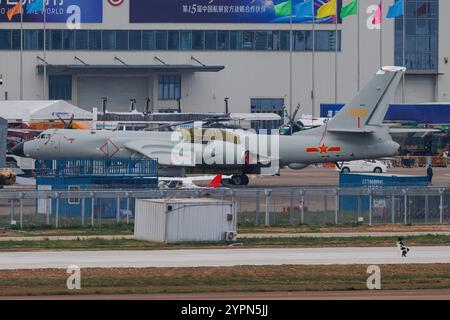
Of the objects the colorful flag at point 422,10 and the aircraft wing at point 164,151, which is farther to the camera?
the colorful flag at point 422,10

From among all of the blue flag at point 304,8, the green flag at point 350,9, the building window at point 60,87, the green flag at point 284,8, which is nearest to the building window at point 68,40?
the building window at point 60,87

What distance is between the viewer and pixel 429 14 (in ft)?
371

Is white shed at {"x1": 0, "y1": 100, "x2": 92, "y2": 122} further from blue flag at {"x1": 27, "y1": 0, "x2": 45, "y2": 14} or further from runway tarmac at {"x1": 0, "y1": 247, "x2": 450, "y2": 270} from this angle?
runway tarmac at {"x1": 0, "y1": 247, "x2": 450, "y2": 270}

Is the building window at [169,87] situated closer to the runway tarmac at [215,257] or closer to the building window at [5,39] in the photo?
the building window at [5,39]

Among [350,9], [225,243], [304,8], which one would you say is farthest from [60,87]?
[225,243]

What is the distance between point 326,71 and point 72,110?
107 feet

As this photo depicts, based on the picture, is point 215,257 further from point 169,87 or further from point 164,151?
point 169,87

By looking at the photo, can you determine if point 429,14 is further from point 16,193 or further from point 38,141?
point 16,193

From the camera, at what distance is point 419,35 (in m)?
114

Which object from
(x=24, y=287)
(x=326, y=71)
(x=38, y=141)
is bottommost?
(x=24, y=287)

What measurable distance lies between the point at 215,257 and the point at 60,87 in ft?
252

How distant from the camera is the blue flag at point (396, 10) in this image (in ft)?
329

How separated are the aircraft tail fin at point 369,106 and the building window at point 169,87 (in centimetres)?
4410
